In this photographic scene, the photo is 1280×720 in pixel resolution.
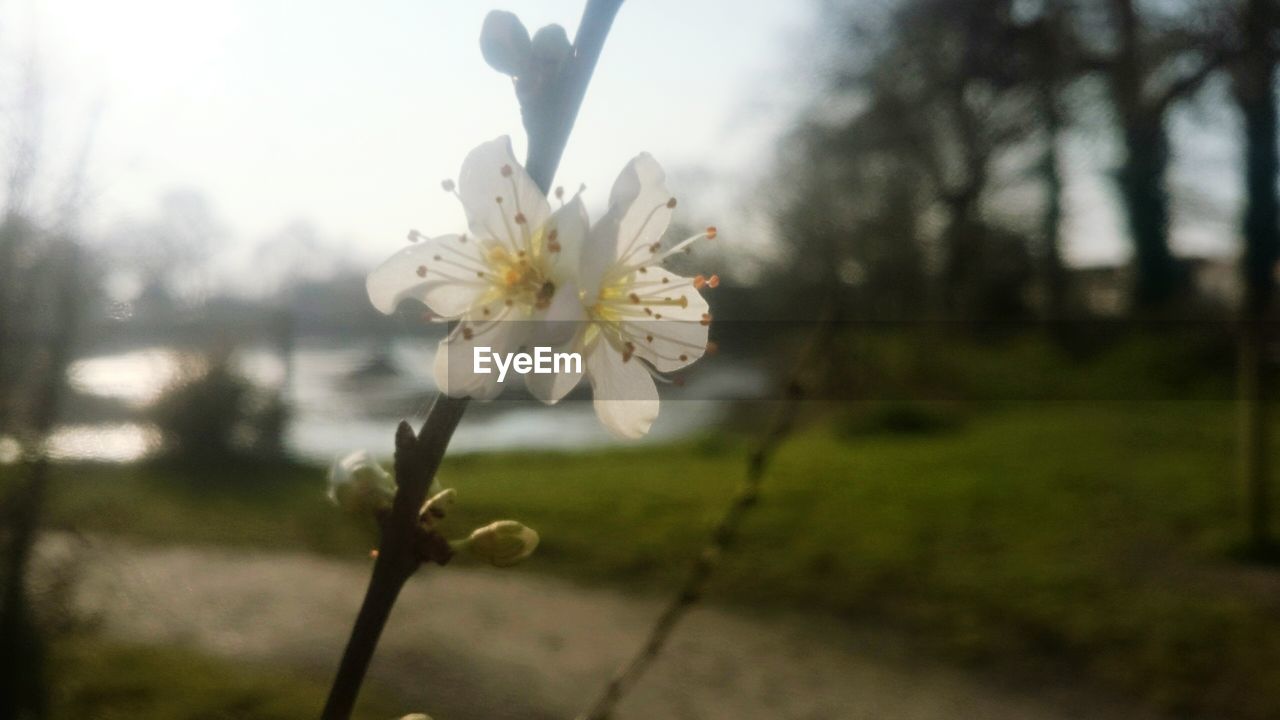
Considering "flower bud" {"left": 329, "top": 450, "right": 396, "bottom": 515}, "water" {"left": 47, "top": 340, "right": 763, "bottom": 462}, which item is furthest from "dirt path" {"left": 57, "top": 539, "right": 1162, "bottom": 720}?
"flower bud" {"left": 329, "top": 450, "right": 396, "bottom": 515}

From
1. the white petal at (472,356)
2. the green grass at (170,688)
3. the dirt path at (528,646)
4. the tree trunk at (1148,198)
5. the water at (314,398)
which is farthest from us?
the tree trunk at (1148,198)

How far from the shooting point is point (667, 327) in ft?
0.79

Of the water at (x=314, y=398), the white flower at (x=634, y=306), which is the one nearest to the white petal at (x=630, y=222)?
the white flower at (x=634, y=306)

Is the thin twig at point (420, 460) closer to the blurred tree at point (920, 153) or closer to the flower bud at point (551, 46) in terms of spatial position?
the flower bud at point (551, 46)

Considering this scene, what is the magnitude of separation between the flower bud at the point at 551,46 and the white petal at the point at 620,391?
66 millimetres

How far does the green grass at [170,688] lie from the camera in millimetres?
744

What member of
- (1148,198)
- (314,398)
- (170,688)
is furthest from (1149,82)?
(170,688)

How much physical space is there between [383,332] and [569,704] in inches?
31.6

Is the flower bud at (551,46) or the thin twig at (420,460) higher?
the flower bud at (551,46)

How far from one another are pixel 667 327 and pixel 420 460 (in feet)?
0.25

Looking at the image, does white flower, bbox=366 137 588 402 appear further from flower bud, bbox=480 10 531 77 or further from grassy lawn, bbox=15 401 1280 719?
grassy lawn, bbox=15 401 1280 719

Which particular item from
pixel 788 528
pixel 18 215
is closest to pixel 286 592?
pixel 18 215

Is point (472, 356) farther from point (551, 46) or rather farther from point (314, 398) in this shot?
point (314, 398)

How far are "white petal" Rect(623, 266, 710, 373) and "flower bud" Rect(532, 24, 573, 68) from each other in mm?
59
